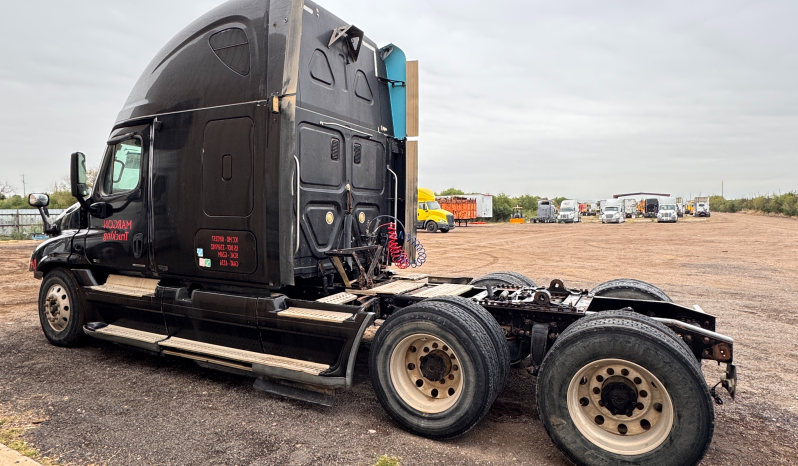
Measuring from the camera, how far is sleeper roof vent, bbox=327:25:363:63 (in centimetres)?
492

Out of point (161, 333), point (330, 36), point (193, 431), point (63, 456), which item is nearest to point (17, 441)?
point (63, 456)

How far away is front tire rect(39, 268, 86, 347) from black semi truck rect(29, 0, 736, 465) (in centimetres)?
2

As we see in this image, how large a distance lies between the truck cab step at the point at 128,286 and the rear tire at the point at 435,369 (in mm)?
2909

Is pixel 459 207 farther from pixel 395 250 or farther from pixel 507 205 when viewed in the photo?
pixel 395 250

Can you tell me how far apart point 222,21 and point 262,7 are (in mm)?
538

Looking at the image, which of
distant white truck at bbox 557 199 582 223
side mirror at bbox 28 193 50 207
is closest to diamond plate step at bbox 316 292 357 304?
side mirror at bbox 28 193 50 207

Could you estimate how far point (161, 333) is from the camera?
5191 millimetres

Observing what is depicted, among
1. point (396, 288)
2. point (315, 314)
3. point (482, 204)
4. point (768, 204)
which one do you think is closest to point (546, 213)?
point (482, 204)

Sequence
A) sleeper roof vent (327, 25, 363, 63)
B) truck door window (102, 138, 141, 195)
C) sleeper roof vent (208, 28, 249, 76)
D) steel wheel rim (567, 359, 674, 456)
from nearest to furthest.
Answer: steel wheel rim (567, 359, 674, 456), sleeper roof vent (208, 28, 249, 76), sleeper roof vent (327, 25, 363, 63), truck door window (102, 138, 141, 195)

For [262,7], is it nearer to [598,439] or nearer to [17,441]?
[17,441]

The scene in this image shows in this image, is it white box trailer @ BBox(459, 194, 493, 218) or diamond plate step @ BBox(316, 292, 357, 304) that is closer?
diamond plate step @ BBox(316, 292, 357, 304)

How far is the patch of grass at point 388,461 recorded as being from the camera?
3.25 m

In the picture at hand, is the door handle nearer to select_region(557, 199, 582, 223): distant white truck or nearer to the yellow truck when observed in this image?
the yellow truck

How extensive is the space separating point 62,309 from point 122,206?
1608 mm
